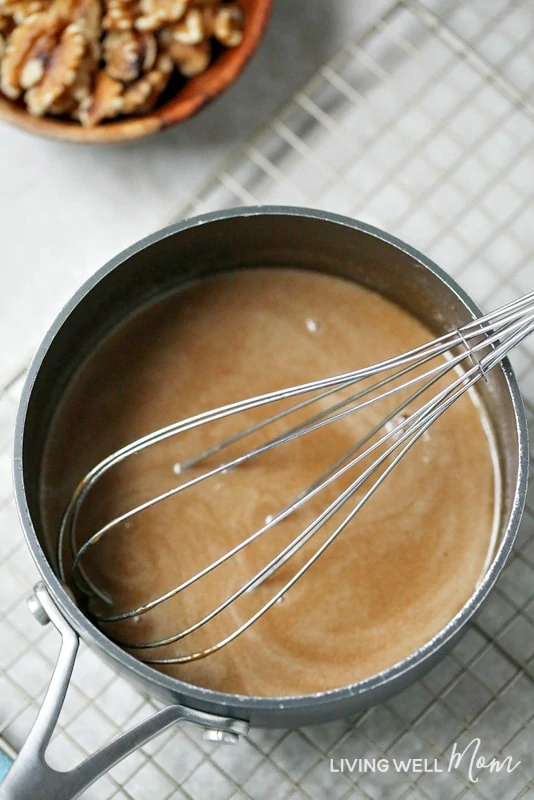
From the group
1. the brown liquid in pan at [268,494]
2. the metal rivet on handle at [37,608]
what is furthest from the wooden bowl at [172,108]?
the metal rivet on handle at [37,608]

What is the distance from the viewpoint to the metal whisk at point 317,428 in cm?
48

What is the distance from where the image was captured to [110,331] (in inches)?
24.8

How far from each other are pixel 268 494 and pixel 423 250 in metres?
0.22

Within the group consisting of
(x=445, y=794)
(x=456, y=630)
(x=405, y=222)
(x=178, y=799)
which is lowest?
(x=178, y=799)

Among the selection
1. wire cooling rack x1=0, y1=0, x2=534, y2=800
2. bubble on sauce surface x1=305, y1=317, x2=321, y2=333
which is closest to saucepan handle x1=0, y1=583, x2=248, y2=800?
wire cooling rack x1=0, y1=0, x2=534, y2=800

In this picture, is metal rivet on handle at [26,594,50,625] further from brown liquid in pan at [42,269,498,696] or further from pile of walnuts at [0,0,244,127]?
pile of walnuts at [0,0,244,127]

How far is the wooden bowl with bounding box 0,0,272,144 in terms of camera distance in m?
0.61

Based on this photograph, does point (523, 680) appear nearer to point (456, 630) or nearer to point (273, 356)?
point (456, 630)

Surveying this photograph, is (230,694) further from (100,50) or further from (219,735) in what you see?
(100,50)

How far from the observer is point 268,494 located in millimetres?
603

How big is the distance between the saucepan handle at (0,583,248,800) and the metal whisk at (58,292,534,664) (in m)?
0.05

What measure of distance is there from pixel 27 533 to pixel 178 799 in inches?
9.2

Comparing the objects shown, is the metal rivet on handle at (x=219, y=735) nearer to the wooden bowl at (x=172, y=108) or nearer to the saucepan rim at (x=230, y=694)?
the saucepan rim at (x=230, y=694)

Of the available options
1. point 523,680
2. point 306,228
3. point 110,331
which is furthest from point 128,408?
point 523,680
